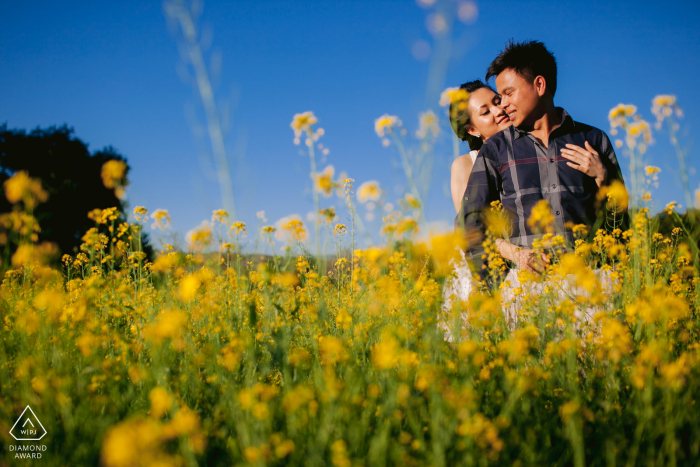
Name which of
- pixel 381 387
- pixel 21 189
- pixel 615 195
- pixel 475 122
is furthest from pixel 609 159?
pixel 21 189

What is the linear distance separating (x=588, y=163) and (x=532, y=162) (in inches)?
14.6

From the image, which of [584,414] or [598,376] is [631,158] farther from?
[584,414]

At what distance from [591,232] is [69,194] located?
56.2 ft

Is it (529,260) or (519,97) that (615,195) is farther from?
(519,97)

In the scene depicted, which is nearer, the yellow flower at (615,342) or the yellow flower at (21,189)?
the yellow flower at (615,342)

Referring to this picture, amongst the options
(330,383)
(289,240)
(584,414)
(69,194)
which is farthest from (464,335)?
(69,194)

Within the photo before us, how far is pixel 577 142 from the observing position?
2.83 m

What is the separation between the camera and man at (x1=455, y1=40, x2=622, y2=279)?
263 centimetres

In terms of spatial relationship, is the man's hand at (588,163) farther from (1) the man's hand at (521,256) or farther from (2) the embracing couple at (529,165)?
(1) the man's hand at (521,256)

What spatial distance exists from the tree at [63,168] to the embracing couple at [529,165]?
44.1 feet

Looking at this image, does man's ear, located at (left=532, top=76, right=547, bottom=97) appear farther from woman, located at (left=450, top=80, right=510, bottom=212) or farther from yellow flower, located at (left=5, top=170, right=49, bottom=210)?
yellow flower, located at (left=5, top=170, right=49, bottom=210)

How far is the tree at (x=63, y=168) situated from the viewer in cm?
1350

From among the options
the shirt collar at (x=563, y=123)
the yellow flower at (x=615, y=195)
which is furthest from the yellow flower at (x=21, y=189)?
the yellow flower at (x=615, y=195)

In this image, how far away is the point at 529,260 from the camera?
240 cm
